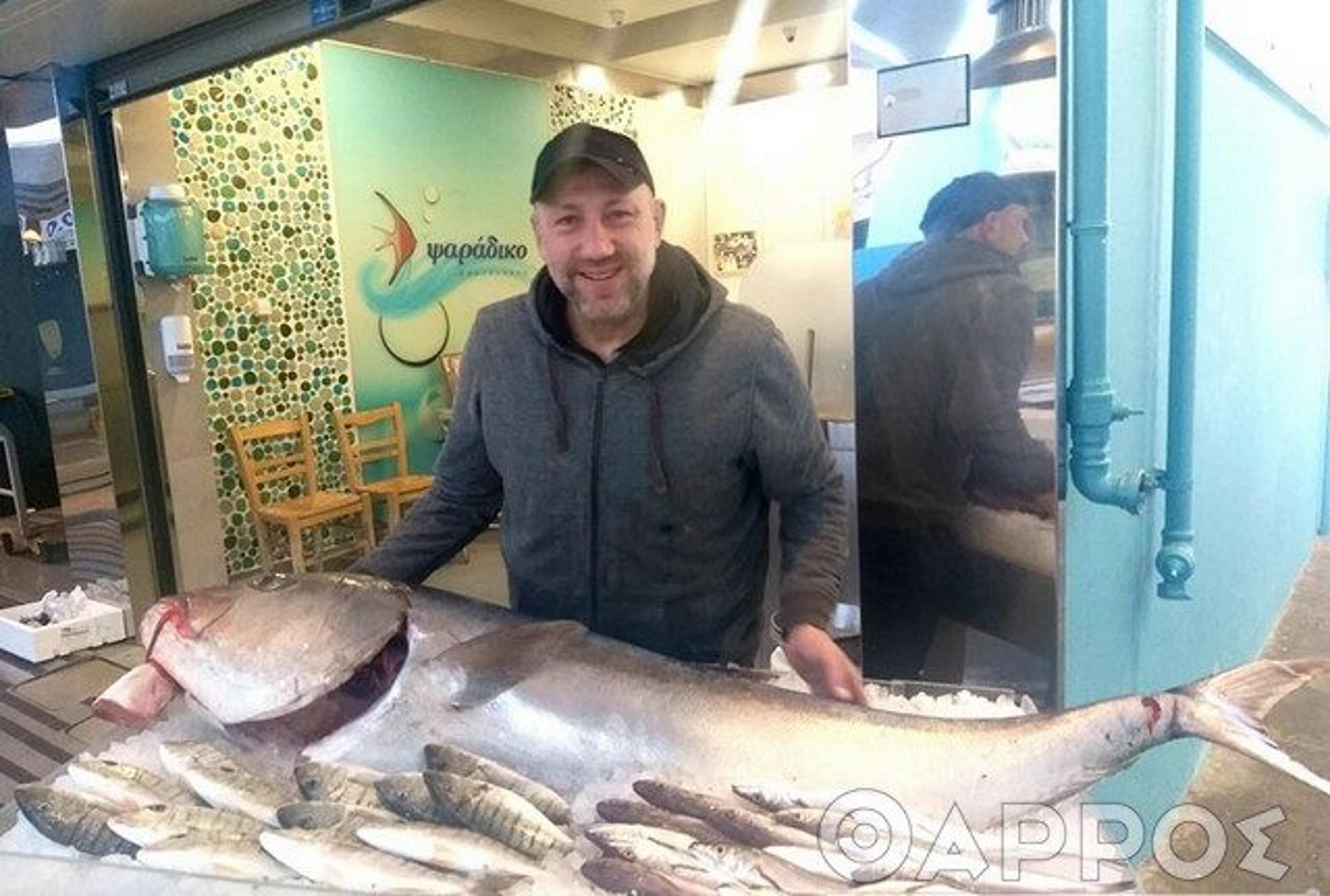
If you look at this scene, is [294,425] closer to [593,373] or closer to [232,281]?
[232,281]

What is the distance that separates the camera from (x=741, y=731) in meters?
0.90

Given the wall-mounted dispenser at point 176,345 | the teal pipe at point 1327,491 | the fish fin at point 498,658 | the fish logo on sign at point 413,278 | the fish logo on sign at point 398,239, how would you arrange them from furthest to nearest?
1. the teal pipe at point 1327,491
2. the fish logo on sign at point 398,239
3. the fish logo on sign at point 413,278
4. the wall-mounted dispenser at point 176,345
5. the fish fin at point 498,658

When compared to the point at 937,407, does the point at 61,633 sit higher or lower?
lower

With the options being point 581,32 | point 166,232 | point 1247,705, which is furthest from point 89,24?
point 1247,705

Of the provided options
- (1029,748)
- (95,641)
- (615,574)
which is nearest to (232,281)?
(95,641)

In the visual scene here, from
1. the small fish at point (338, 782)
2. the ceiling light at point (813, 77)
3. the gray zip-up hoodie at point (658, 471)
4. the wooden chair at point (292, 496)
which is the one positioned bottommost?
the wooden chair at point (292, 496)

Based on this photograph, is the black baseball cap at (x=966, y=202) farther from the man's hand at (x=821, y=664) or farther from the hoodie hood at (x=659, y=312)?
the man's hand at (x=821, y=664)

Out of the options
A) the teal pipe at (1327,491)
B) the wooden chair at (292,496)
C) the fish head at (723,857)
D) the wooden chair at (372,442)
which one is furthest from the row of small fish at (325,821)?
the teal pipe at (1327,491)

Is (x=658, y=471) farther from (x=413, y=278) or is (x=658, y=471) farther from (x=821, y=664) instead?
(x=413, y=278)

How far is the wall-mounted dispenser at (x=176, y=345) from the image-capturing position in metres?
2.77

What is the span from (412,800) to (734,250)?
116 centimetres

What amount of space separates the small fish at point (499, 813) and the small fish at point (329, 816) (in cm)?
5

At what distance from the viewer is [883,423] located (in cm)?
127

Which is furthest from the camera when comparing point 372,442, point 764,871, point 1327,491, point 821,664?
point 1327,491
